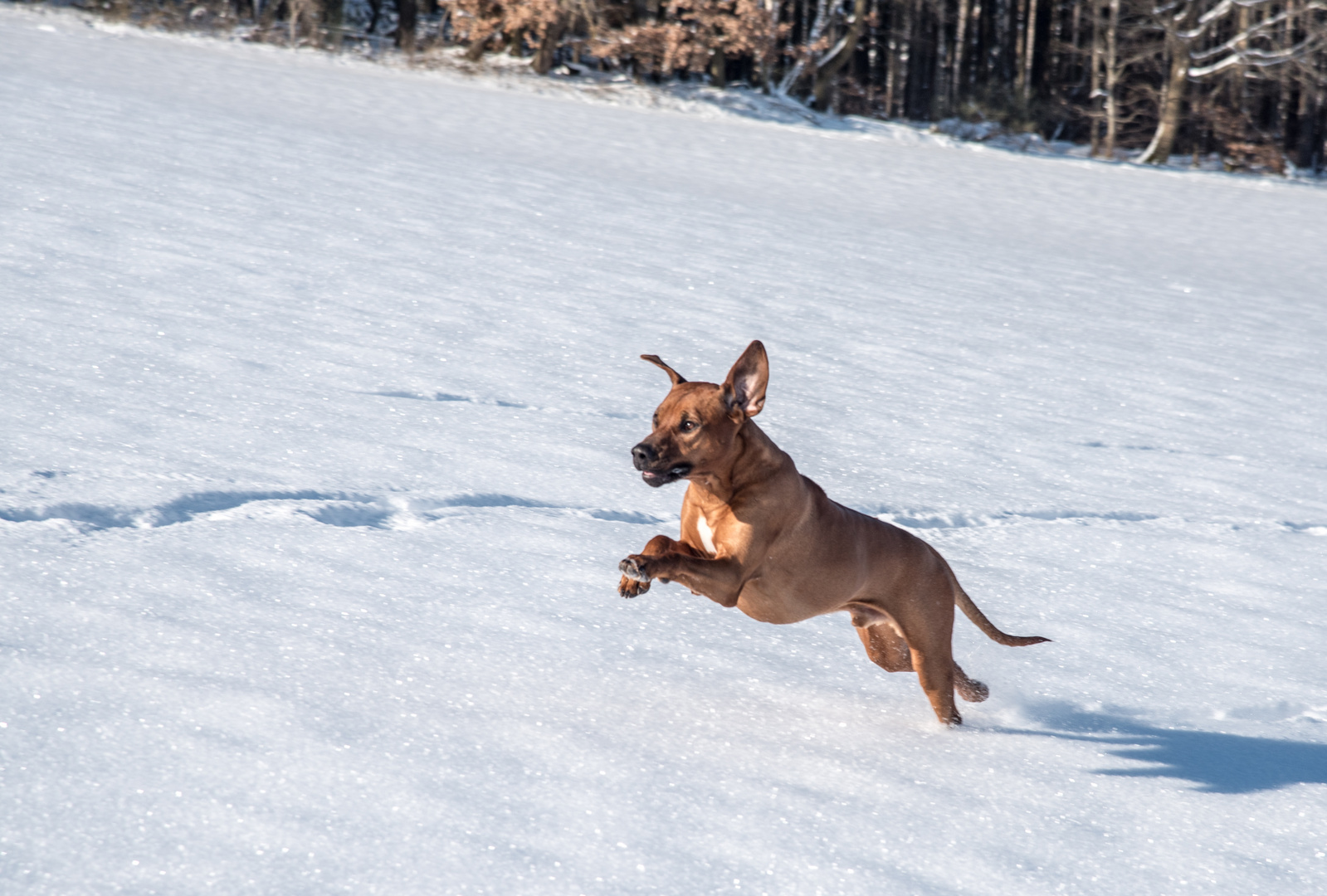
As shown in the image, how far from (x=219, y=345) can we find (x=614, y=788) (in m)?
4.01

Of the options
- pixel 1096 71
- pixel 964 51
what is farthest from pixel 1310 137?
pixel 964 51

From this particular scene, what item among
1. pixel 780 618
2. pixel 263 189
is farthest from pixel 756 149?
pixel 780 618

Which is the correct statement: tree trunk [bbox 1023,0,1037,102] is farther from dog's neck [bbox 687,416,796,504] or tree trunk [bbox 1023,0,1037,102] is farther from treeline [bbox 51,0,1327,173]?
dog's neck [bbox 687,416,796,504]

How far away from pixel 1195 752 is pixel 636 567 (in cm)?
188

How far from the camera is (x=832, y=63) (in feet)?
86.0

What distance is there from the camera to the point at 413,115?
48.8 feet

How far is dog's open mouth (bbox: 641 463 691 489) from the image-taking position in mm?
2650

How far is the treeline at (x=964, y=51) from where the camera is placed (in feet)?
73.2

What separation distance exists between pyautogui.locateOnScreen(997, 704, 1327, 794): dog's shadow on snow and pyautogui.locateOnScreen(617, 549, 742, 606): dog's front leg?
3.85 feet

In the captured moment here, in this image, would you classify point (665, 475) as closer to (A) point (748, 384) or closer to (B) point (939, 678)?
(A) point (748, 384)

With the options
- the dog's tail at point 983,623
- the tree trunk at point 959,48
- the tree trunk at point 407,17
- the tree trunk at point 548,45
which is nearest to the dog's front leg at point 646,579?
the dog's tail at point 983,623

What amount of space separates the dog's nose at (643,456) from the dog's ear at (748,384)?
248 mm

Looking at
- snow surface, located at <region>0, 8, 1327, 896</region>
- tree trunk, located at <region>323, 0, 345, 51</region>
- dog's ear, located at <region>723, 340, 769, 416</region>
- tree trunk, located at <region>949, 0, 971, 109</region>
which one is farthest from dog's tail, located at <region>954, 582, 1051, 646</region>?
tree trunk, located at <region>949, 0, 971, 109</region>

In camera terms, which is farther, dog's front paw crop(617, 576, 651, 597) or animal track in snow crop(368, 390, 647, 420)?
animal track in snow crop(368, 390, 647, 420)
